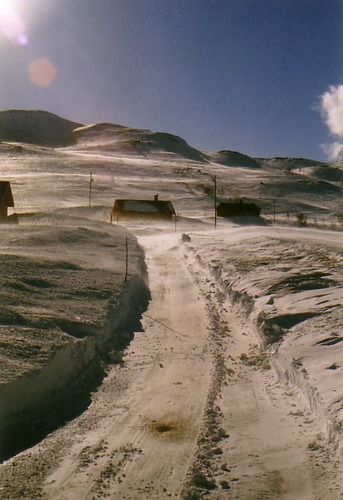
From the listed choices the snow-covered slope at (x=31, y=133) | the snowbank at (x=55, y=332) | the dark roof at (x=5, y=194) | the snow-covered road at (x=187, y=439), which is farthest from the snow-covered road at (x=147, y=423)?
the snow-covered slope at (x=31, y=133)

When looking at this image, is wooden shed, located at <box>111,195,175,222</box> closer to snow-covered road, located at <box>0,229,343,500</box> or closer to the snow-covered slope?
snow-covered road, located at <box>0,229,343,500</box>

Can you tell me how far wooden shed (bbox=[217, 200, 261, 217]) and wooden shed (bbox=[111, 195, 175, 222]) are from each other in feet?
28.8

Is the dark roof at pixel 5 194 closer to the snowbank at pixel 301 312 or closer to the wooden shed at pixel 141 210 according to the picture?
the wooden shed at pixel 141 210

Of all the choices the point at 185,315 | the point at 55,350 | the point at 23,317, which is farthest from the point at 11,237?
the point at 55,350

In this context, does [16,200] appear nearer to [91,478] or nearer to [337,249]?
[337,249]

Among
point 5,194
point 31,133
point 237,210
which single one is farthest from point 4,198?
point 31,133

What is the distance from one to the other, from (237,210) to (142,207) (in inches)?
556

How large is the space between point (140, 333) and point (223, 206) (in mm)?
63140

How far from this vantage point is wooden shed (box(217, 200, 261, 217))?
72.4m

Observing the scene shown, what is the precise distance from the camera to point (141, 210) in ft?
219

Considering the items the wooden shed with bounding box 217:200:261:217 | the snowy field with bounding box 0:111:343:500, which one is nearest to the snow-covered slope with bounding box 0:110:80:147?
the wooden shed with bounding box 217:200:261:217

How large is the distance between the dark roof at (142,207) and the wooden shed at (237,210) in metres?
8.73

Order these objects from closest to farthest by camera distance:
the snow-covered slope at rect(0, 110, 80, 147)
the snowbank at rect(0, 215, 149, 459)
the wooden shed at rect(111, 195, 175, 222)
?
the snowbank at rect(0, 215, 149, 459) → the wooden shed at rect(111, 195, 175, 222) → the snow-covered slope at rect(0, 110, 80, 147)

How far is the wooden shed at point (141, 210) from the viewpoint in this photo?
212 ft
